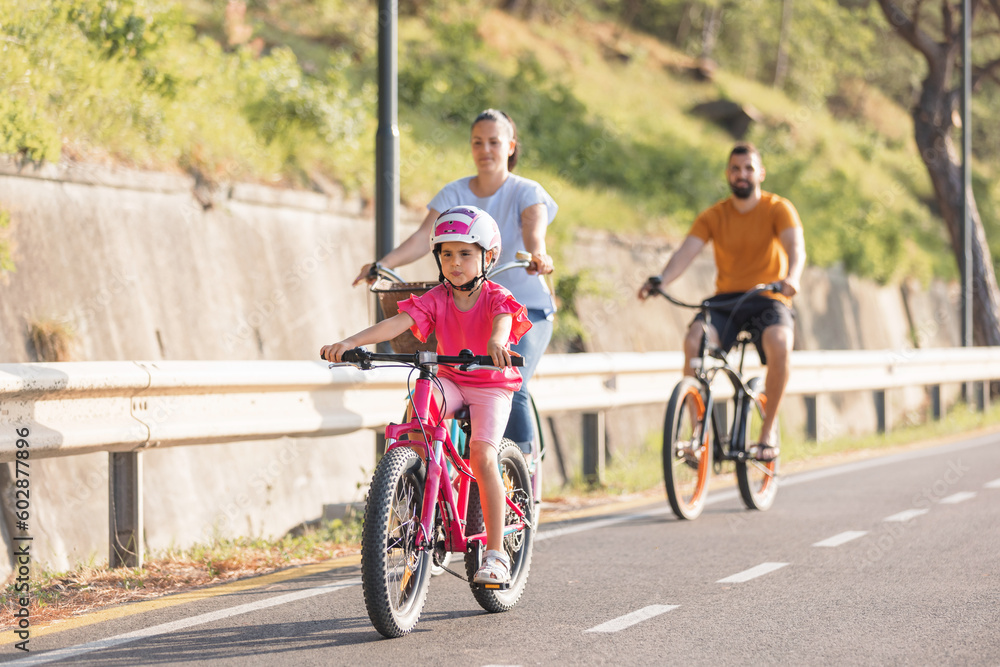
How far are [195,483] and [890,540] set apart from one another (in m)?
4.24

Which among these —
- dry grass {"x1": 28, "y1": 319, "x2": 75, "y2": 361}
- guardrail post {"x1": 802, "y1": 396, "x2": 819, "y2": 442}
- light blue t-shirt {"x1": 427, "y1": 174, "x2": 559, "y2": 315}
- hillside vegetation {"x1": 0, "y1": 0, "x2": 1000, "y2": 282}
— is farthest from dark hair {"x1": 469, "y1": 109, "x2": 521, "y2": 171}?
guardrail post {"x1": 802, "y1": 396, "x2": 819, "y2": 442}

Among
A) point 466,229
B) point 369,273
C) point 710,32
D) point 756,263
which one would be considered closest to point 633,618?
point 466,229

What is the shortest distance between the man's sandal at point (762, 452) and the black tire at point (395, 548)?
12.8ft

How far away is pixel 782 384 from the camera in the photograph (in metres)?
8.55

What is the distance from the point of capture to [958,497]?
9172mm

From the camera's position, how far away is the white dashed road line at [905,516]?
8.05 m

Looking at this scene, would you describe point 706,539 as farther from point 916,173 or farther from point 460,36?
Result: point 916,173

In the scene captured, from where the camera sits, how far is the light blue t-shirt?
20.8 feet

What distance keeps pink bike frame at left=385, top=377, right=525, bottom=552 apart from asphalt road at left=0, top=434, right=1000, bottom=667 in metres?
0.39

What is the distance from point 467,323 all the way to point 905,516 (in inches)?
169

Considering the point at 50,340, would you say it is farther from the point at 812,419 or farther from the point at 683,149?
the point at 683,149

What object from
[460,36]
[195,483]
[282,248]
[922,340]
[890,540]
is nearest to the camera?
[890,540]

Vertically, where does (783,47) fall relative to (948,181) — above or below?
above

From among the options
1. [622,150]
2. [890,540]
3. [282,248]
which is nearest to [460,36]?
[622,150]
